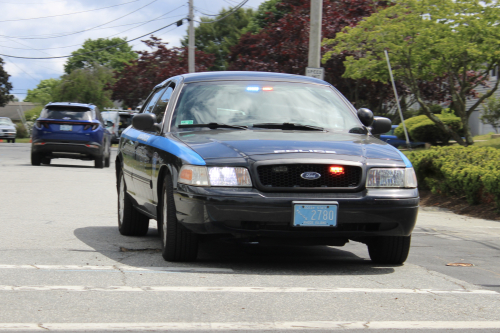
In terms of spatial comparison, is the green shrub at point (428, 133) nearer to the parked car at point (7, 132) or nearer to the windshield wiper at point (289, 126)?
the windshield wiper at point (289, 126)

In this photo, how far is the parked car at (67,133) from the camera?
2059cm

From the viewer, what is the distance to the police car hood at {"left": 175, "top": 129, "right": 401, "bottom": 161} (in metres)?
6.08

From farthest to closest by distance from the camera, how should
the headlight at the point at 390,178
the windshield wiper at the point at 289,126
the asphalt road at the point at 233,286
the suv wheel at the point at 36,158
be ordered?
1. the suv wheel at the point at 36,158
2. the windshield wiper at the point at 289,126
3. the headlight at the point at 390,178
4. the asphalt road at the point at 233,286

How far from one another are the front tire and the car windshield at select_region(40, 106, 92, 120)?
15.3 meters

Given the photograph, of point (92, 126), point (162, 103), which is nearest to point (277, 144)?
point (162, 103)

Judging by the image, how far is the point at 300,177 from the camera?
6.02 m

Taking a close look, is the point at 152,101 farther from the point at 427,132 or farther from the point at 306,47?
the point at 306,47

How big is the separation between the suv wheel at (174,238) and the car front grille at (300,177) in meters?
0.81

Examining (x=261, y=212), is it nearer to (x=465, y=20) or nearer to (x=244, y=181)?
(x=244, y=181)

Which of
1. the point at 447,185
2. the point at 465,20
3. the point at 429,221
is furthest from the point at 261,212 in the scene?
the point at 465,20

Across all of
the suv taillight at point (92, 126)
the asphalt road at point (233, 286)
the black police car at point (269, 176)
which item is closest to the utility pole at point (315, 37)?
the suv taillight at point (92, 126)

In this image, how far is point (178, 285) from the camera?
18.2ft

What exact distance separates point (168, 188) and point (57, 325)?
2.27 metres

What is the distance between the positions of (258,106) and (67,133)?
14.4 metres
